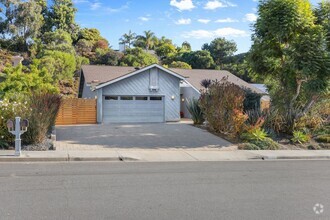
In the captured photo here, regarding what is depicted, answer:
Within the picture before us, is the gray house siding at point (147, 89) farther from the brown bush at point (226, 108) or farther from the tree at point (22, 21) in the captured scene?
the tree at point (22, 21)

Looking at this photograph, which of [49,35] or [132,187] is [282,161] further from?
[49,35]

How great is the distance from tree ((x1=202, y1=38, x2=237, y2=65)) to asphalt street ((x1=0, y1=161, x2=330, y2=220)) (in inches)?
2093

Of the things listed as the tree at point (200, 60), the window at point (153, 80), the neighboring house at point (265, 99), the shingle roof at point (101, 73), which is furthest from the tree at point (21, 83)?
the tree at point (200, 60)

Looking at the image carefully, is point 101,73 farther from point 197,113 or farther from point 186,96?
point 197,113

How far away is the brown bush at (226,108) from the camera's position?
1802 centimetres

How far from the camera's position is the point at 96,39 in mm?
61562

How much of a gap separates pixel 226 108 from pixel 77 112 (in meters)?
10.7

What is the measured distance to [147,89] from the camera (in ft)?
86.5

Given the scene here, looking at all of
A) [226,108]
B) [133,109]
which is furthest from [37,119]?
[133,109]

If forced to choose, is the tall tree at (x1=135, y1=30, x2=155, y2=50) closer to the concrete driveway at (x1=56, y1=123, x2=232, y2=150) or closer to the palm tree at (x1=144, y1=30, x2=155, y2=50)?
the palm tree at (x1=144, y1=30, x2=155, y2=50)

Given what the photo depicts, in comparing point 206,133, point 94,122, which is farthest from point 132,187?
point 94,122

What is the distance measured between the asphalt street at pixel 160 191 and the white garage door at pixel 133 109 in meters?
14.3

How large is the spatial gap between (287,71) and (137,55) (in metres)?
36.2

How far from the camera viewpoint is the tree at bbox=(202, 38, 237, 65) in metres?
62.8
